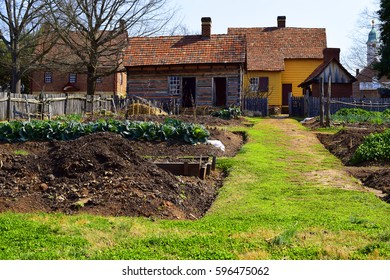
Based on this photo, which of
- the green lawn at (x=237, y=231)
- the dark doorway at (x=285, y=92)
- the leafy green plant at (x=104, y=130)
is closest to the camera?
the green lawn at (x=237, y=231)

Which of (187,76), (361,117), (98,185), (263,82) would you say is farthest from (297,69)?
(98,185)

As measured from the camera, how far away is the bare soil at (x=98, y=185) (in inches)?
317

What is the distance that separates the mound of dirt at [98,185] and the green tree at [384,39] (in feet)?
109

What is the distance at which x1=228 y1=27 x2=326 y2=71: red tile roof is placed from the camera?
1944 inches

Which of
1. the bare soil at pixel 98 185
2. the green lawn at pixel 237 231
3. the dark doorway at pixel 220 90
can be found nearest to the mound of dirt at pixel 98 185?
the bare soil at pixel 98 185

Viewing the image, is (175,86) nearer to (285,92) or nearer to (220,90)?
(220,90)

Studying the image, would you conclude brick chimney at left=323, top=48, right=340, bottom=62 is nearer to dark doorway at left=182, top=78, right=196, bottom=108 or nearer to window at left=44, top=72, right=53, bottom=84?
dark doorway at left=182, top=78, right=196, bottom=108

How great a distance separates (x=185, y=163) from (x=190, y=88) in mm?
25874

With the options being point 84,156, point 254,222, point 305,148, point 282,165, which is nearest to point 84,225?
point 254,222

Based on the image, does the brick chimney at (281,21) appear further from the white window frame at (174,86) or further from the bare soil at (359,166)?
the bare soil at (359,166)

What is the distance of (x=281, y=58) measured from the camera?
49.6m

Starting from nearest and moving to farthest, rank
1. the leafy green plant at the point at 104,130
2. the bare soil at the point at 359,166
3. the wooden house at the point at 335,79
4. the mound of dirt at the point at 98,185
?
1. the mound of dirt at the point at 98,185
2. the bare soil at the point at 359,166
3. the leafy green plant at the point at 104,130
4. the wooden house at the point at 335,79

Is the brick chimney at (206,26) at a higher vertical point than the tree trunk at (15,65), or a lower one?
higher

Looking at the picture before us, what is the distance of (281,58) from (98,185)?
42585 millimetres
